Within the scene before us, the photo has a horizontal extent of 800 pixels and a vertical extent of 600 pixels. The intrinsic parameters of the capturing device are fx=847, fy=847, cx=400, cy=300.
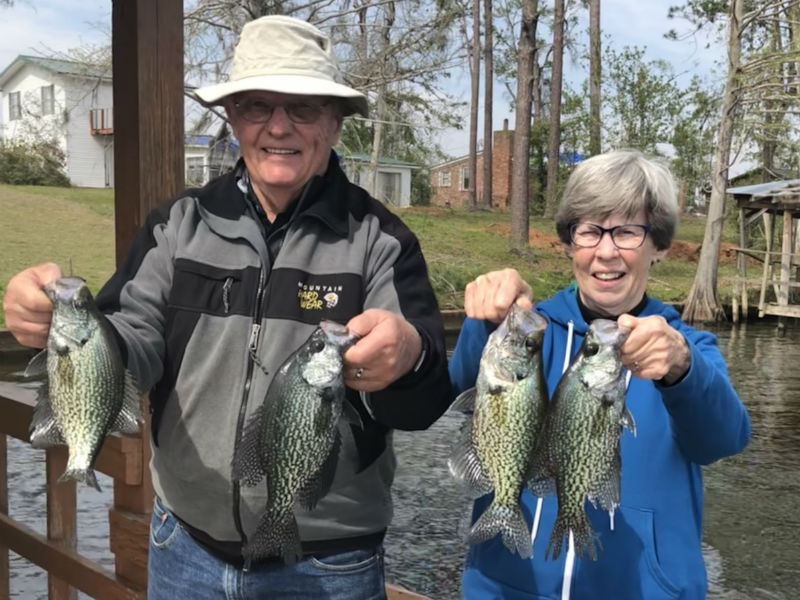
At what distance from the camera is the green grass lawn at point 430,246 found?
66.2 feet

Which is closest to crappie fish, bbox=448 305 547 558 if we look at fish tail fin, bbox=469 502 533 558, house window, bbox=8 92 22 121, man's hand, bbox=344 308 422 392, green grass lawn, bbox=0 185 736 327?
fish tail fin, bbox=469 502 533 558

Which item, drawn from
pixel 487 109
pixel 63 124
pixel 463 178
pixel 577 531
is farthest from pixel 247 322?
pixel 463 178

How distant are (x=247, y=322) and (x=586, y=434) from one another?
36.1 inches

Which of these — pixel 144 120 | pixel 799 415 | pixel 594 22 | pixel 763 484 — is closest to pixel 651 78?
pixel 594 22

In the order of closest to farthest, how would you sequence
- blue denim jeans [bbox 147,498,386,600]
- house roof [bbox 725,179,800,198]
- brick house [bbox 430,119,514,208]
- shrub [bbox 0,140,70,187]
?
blue denim jeans [bbox 147,498,386,600] → house roof [bbox 725,179,800,198] → shrub [bbox 0,140,70,187] → brick house [bbox 430,119,514,208]

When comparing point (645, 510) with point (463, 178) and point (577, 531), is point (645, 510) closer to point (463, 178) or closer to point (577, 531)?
point (577, 531)

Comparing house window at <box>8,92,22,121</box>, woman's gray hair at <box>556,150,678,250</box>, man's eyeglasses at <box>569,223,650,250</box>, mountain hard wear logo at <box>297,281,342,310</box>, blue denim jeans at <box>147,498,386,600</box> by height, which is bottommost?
blue denim jeans at <box>147,498,386,600</box>

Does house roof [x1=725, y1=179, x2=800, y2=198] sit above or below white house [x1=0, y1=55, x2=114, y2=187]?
below

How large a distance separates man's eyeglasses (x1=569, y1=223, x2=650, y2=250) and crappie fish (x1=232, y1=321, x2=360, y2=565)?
81cm

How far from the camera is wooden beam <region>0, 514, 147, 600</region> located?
335cm

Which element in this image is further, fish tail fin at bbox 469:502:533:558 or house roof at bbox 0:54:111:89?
house roof at bbox 0:54:111:89

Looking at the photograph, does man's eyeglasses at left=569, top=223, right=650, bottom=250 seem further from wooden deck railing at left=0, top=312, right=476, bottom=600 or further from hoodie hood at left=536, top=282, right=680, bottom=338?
wooden deck railing at left=0, top=312, right=476, bottom=600

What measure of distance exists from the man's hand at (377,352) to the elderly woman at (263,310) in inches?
8.0

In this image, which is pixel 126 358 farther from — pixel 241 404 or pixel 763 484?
pixel 763 484
